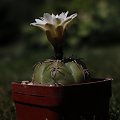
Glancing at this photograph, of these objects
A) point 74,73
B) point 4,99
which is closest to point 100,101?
point 74,73

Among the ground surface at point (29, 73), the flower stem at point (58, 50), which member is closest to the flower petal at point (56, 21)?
the flower stem at point (58, 50)

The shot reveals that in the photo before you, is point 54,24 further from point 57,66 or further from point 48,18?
point 57,66

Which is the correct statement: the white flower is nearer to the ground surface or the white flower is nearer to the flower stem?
the flower stem

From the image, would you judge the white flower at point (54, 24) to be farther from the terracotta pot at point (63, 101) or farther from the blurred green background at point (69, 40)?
the blurred green background at point (69, 40)

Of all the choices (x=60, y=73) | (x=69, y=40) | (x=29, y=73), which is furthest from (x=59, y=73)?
(x=69, y=40)

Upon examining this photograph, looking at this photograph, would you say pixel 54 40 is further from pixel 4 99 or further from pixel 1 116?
pixel 4 99

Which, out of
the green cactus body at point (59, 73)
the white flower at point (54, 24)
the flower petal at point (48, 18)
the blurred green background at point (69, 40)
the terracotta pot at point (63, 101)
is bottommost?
the terracotta pot at point (63, 101)

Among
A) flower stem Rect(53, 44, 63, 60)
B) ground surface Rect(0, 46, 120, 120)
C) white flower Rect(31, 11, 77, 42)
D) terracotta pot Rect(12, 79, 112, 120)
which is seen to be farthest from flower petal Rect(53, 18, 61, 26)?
ground surface Rect(0, 46, 120, 120)
